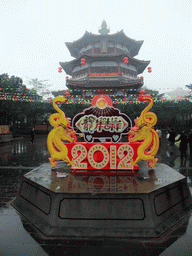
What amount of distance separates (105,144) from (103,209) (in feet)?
8.05

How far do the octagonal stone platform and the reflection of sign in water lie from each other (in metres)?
1.82

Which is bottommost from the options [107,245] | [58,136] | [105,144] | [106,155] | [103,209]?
[107,245]

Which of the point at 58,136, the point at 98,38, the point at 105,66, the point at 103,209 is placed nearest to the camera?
the point at 103,209

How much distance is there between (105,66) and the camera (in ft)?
104

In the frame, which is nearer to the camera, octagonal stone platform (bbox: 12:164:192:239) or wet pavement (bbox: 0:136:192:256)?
wet pavement (bbox: 0:136:192:256)

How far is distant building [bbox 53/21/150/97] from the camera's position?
28.3 metres

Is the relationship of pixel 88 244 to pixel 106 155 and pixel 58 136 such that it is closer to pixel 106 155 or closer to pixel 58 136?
pixel 106 155

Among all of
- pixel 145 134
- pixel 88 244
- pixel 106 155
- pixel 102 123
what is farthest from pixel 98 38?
pixel 88 244

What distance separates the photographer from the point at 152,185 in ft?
14.5

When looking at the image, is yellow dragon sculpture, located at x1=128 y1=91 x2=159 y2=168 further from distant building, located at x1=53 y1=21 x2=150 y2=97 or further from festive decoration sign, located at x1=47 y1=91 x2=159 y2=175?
distant building, located at x1=53 y1=21 x2=150 y2=97

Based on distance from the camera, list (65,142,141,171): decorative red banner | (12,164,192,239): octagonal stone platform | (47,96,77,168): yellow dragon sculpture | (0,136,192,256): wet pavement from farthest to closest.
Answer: (47,96,77,168): yellow dragon sculpture
(65,142,141,171): decorative red banner
(12,164,192,239): octagonal stone platform
(0,136,192,256): wet pavement

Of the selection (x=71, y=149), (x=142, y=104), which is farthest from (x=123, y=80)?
(x=71, y=149)

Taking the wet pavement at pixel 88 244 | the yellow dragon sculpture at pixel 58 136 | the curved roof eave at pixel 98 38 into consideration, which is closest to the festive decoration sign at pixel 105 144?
the yellow dragon sculpture at pixel 58 136

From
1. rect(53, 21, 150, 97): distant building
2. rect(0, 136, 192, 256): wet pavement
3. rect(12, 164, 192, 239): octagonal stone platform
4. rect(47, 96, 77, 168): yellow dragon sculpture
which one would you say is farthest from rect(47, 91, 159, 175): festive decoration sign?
rect(53, 21, 150, 97): distant building
